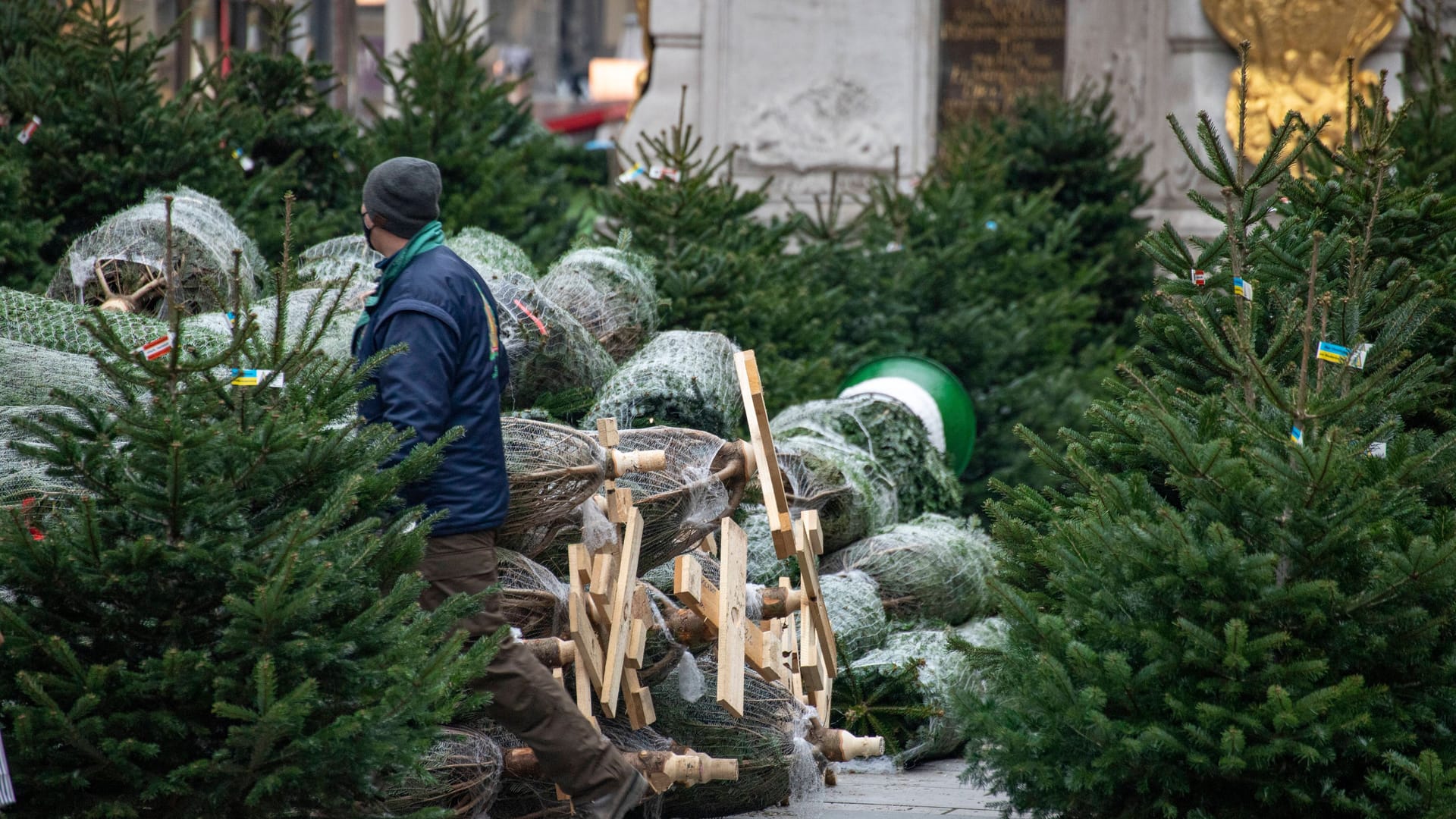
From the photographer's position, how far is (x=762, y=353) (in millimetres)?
8734

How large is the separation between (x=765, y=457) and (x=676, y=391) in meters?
1.06

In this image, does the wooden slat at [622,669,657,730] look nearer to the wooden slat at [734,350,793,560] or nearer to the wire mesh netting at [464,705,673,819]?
the wire mesh netting at [464,705,673,819]

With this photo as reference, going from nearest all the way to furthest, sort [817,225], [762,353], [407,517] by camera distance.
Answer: [407,517] < [762,353] < [817,225]

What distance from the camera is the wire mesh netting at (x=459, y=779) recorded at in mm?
4426

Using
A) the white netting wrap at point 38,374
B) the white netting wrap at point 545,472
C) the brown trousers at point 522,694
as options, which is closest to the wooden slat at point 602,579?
the white netting wrap at point 545,472

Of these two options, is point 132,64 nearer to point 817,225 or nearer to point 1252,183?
point 817,225

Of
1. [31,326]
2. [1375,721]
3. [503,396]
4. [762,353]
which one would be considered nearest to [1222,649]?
[1375,721]

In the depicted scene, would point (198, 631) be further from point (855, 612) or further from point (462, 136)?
point (462, 136)

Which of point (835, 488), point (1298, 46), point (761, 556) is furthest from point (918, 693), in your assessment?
point (1298, 46)

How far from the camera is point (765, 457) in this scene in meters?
5.32

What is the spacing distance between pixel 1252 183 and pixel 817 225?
22.0ft

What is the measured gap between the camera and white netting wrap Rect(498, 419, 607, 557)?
4.86 meters

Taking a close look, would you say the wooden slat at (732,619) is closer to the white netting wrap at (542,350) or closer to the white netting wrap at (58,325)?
the white netting wrap at (542,350)

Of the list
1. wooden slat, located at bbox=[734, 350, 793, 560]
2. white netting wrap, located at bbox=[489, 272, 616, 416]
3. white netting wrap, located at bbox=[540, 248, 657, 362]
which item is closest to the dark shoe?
wooden slat, located at bbox=[734, 350, 793, 560]
